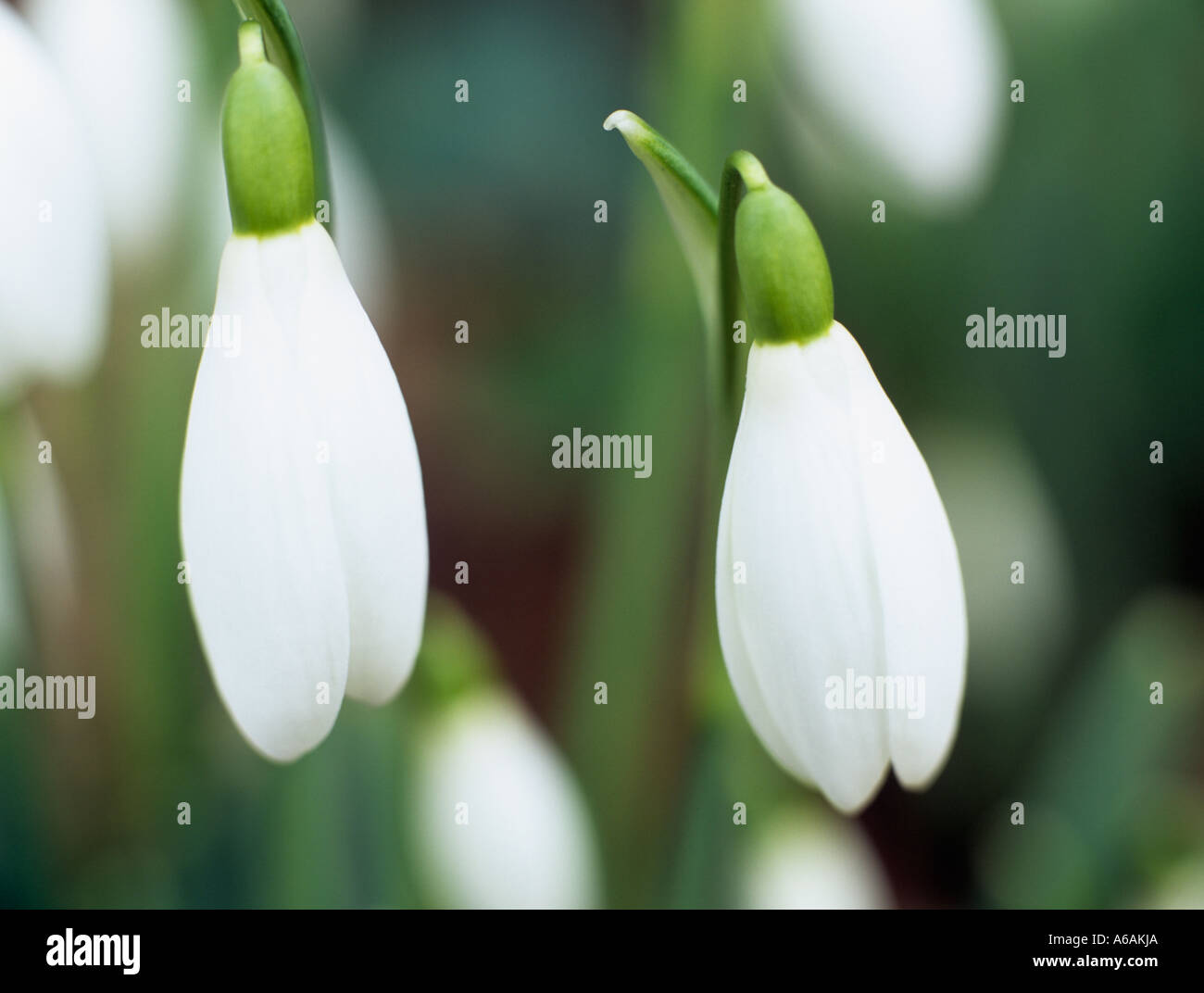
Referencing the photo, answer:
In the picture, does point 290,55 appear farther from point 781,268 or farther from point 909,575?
point 909,575

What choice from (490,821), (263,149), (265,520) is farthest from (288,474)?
(490,821)

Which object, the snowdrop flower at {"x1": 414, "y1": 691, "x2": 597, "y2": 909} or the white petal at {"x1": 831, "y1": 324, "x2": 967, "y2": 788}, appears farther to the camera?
the snowdrop flower at {"x1": 414, "y1": 691, "x2": 597, "y2": 909}

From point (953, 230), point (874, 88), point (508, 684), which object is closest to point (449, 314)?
point (508, 684)

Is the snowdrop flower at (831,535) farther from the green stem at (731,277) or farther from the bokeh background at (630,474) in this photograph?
the bokeh background at (630,474)

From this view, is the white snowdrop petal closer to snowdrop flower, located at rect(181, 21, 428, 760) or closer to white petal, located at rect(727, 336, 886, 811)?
white petal, located at rect(727, 336, 886, 811)

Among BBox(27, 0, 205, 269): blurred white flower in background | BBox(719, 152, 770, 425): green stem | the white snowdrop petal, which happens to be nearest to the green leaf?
BBox(719, 152, 770, 425): green stem

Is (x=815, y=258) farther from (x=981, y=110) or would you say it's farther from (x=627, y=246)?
(x=627, y=246)

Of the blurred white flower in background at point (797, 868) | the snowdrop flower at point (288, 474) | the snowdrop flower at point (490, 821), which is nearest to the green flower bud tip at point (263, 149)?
the snowdrop flower at point (288, 474)

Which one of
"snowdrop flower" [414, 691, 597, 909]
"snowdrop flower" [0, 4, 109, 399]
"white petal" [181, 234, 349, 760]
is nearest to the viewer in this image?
"white petal" [181, 234, 349, 760]
